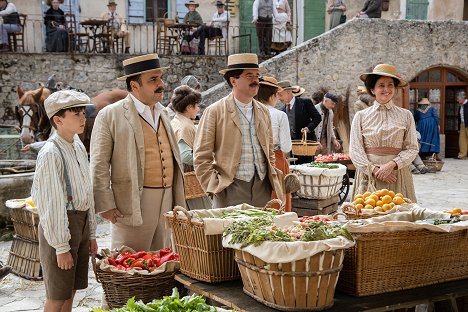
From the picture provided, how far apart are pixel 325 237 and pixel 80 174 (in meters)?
1.75

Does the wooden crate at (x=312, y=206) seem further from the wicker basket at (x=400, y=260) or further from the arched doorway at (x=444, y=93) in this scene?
the arched doorway at (x=444, y=93)

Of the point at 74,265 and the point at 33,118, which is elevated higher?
the point at 33,118

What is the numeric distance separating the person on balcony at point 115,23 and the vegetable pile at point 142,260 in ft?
43.7

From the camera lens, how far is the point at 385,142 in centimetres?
531

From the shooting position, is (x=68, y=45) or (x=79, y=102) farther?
(x=68, y=45)

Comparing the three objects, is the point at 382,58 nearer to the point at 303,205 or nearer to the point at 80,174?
the point at 303,205

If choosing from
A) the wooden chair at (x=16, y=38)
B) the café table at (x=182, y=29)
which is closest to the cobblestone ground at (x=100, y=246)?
the café table at (x=182, y=29)

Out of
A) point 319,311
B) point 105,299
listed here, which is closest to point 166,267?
point 105,299

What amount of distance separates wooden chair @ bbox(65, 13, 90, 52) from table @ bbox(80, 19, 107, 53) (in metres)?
0.21

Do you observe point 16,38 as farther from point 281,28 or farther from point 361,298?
point 361,298

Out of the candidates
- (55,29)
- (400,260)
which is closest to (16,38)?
(55,29)

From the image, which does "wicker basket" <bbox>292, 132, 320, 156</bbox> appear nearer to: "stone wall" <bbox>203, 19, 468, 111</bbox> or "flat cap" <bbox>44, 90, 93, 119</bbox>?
"flat cap" <bbox>44, 90, 93, 119</bbox>

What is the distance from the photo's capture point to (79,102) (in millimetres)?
3965

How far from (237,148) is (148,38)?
1414cm
